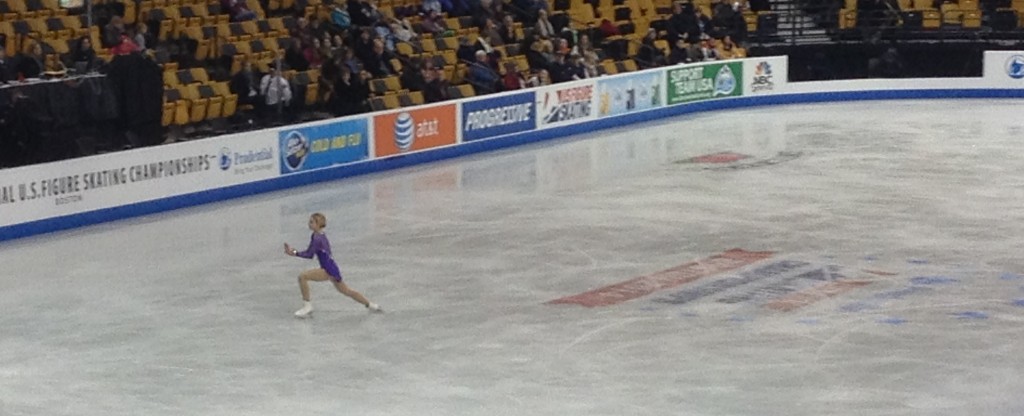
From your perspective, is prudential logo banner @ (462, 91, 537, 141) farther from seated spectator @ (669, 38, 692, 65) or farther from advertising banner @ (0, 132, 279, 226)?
seated spectator @ (669, 38, 692, 65)

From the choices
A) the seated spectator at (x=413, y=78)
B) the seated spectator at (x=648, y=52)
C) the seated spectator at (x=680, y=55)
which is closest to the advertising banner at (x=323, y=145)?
the seated spectator at (x=413, y=78)

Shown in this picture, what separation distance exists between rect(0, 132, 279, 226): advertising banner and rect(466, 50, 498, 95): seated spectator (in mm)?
6304

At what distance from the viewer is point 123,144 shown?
21.4 metres

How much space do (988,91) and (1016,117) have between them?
155 inches

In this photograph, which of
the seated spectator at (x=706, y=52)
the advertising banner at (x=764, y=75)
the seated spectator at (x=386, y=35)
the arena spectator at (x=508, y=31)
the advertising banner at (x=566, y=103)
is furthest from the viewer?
the advertising banner at (x=764, y=75)

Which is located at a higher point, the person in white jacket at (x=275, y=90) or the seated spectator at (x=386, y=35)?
the seated spectator at (x=386, y=35)

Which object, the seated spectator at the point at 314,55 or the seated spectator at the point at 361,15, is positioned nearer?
the seated spectator at the point at 314,55

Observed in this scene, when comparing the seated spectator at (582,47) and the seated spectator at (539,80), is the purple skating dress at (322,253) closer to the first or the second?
the seated spectator at (539,80)

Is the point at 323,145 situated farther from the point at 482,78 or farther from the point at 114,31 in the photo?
the point at 482,78

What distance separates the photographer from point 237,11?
88.2 feet

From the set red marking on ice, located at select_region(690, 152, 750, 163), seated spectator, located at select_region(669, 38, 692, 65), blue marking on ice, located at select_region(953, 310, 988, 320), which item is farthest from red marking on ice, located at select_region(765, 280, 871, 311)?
seated spectator, located at select_region(669, 38, 692, 65)

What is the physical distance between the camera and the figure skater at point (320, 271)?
49.1 feet

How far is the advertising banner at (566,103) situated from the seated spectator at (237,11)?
534 centimetres

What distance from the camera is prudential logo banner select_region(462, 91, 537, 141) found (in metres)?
27.7
